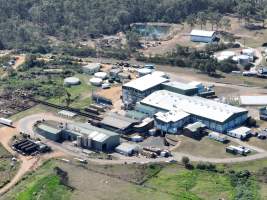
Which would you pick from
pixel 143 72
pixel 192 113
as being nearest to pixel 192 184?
pixel 192 113

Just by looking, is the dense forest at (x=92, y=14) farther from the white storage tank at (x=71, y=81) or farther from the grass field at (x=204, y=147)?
the grass field at (x=204, y=147)

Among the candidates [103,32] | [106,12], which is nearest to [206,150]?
[103,32]

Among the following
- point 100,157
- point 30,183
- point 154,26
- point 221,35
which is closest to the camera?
point 30,183

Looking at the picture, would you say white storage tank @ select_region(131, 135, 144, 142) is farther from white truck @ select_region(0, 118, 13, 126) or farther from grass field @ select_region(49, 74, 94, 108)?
white truck @ select_region(0, 118, 13, 126)

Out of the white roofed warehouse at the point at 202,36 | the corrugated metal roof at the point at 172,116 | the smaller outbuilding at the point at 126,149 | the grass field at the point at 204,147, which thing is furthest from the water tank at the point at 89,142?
the white roofed warehouse at the point at 202,36

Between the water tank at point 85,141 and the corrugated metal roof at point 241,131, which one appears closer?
the water tank at point 85,141

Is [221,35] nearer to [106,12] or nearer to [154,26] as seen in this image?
[154,26]

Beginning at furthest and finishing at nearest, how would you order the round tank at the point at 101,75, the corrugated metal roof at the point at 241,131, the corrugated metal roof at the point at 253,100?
1. the round tank at the point at 101,75
2. the corrugated metal roof at the point at 253,100
3. the corrugated metal roof at the point at 241,131

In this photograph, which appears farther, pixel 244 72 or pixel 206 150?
pixel 244 72
